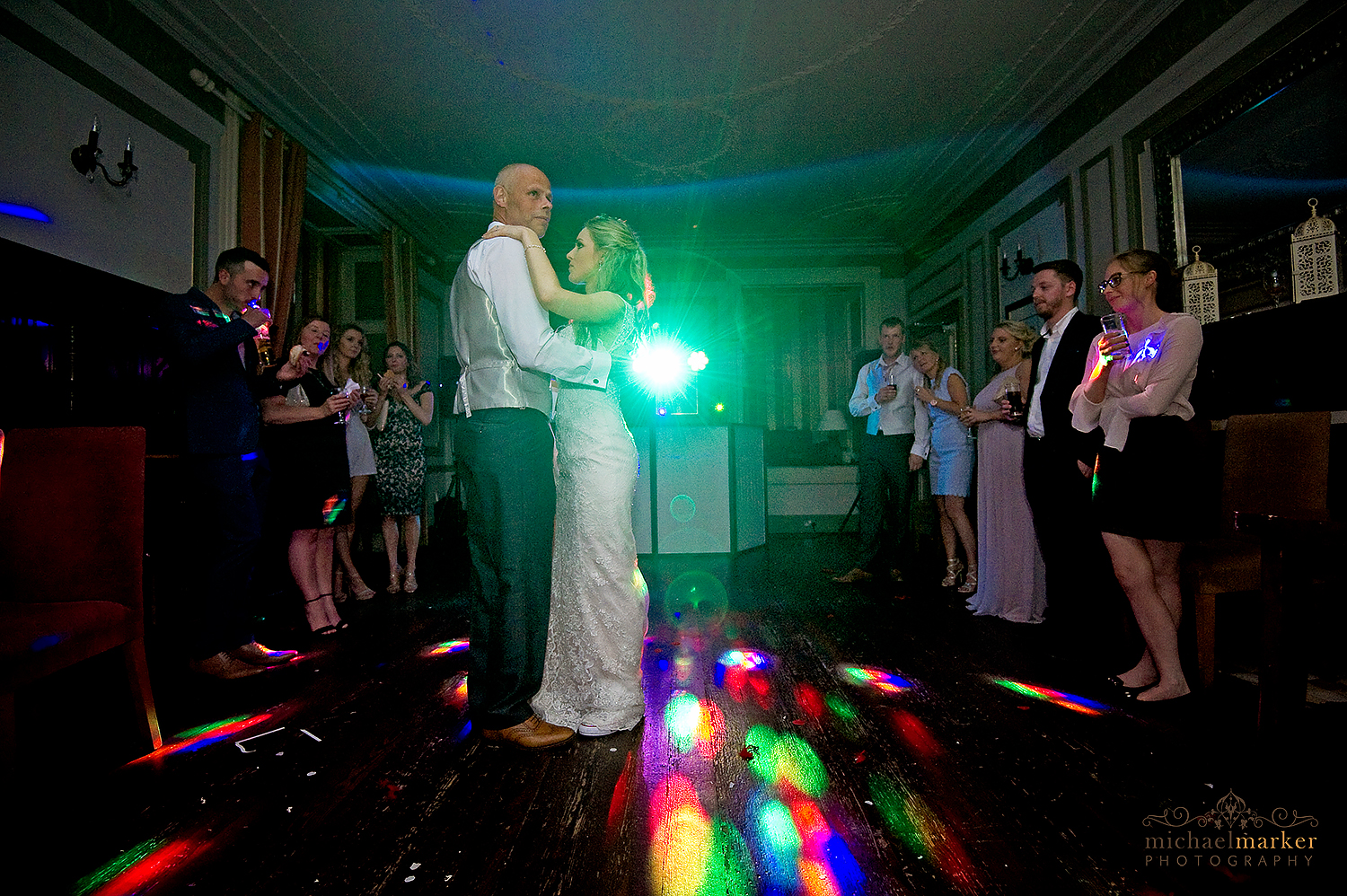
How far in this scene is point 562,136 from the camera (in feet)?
16.2

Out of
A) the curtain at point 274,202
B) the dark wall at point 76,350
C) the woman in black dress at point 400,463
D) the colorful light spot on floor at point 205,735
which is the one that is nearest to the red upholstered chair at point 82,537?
the colorful light spot on floor at point 205,735

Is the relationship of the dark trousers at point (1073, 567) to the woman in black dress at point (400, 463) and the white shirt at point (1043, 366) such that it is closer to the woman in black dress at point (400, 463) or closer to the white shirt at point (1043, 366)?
the white shirt at point (1043, 366)

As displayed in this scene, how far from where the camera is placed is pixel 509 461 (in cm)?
172

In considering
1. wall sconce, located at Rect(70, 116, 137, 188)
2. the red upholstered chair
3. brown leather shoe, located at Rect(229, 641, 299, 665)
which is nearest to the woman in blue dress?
brown leather shoe, located at Rect(229, 641, 299, 665)

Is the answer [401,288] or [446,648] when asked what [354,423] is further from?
[401,288]

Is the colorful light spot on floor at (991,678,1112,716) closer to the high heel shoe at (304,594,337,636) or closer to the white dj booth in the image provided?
the white dj booth

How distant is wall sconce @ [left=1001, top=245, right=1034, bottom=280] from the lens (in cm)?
478

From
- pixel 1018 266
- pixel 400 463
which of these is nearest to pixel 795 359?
pixel 1018 266

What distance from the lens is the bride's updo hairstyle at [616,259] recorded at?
1.89 m

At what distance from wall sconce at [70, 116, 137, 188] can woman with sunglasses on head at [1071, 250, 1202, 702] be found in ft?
14.0

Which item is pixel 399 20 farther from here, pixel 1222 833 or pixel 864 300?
pixel 864 300

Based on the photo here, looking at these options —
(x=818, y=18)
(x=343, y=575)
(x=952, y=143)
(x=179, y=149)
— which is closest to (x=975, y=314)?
(x=952, y=143)

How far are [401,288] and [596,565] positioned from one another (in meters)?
5.44

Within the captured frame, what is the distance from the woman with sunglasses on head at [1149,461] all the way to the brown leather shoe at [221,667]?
3265 mm
